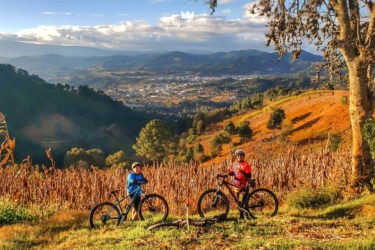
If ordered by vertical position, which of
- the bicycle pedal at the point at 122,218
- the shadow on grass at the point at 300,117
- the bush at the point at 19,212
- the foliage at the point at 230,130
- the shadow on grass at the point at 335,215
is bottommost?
the foliage at the point at 230,130

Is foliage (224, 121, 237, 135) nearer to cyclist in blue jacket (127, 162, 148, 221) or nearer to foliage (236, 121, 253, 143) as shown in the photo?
foliage (236, 121, 253, 143)

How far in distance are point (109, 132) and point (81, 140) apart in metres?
6.45

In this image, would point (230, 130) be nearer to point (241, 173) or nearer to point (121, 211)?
point (241, 173)

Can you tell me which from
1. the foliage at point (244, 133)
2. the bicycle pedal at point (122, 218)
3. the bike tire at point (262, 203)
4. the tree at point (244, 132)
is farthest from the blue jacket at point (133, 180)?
the tree at point (244, 132)

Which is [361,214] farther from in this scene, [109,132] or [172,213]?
[109,132]

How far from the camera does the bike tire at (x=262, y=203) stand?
25.8 feet

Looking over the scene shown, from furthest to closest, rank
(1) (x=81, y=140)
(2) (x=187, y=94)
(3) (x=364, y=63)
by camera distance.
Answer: (2) (x=187, y=94), (1) (x=81, y=140), (3) (x=364, y=63)

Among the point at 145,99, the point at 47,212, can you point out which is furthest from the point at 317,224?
the point at 145,99

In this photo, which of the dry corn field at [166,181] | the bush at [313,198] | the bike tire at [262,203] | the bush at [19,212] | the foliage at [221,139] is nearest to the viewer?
the bike tire at [262,203]

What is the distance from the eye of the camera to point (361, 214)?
7688 millimetres

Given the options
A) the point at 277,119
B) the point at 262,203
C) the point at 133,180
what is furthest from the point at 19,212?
the point at 277,119

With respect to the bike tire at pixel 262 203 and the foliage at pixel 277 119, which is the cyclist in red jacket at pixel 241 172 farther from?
the foliage at pixel 277 119

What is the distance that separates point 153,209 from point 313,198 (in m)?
4.20

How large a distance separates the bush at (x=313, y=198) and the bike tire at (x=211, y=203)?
7.04 feet
